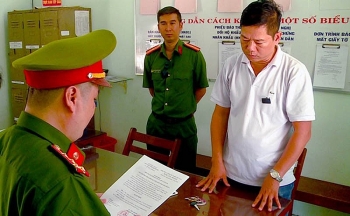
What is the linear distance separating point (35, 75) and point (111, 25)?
9.84 feet

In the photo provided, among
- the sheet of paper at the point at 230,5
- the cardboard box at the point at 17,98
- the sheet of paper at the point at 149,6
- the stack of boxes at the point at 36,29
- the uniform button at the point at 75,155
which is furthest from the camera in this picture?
the cardboard box at the point at 17,98

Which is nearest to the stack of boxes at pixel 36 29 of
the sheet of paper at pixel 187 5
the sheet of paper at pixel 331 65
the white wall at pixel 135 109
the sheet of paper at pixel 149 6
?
the white wall at pixel 135 109

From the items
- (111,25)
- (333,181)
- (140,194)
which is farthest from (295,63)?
→ (111,25)

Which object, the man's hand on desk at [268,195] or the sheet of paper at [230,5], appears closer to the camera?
the man's hand on desk at [268,195]

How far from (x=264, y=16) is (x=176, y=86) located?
1256 millimetres

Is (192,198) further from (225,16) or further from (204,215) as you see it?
(225,16)

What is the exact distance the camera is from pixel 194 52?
8.85 feet

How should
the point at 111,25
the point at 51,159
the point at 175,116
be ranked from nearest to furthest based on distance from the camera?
the point at 51,159 → the point at 175,116 → the point at 111,25

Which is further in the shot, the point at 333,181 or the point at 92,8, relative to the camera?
the point at 92,8

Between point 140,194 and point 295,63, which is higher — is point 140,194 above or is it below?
below

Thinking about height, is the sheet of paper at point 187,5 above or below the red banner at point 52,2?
below

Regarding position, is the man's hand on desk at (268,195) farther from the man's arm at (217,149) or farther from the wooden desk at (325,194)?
the wooden desk at (325,194)

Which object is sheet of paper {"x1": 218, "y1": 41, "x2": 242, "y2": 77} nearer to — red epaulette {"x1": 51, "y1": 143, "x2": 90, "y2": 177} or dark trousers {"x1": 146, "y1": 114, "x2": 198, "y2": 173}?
dark trousers {"x1": 146, "y1": 114, "x2": 198, "y2": 173}

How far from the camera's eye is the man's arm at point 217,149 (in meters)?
1.59
